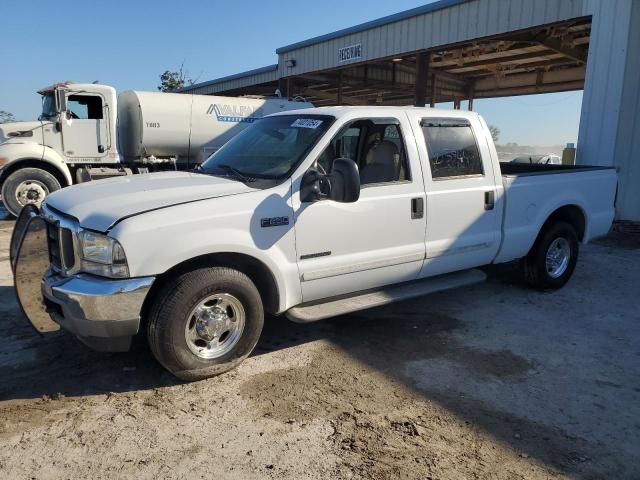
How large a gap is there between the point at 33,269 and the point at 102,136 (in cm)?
854

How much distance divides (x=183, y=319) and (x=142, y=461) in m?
0.92

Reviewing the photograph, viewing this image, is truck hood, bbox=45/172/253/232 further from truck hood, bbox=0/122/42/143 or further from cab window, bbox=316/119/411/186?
truck hood, bbox=0/122/42/143

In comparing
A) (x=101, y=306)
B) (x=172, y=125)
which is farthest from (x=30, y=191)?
(x=101, y=306)

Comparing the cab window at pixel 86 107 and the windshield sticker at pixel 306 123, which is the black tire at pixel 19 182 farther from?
the windshield sticker at pixel 306 123

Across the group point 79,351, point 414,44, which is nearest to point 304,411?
point 79,351

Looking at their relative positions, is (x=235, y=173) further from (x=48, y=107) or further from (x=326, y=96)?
(x=326, y=96)

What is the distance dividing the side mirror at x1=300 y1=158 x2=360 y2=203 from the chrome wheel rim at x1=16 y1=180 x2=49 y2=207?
8.73 m

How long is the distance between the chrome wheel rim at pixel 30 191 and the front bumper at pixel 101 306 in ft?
27.4

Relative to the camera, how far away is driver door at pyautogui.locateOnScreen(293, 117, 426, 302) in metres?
3.86

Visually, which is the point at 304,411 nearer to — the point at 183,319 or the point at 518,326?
the point at 183,319

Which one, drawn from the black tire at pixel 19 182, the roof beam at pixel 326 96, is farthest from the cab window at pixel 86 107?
the roof beam at pixel 326 96

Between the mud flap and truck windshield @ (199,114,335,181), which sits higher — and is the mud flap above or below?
below

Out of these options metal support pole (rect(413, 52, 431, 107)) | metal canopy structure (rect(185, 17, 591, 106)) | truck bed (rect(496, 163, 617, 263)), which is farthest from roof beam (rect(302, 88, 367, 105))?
truck bed (rect(496, 163, 617, 263))

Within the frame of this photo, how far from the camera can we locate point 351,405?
3334mm
